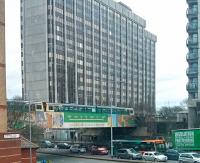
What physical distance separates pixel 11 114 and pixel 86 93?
7385 cm

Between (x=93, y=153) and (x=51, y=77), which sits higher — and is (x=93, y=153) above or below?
below

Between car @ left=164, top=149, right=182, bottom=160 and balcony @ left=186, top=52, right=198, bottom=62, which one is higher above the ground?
balcony @ left=186, top=52, right=198, bottom=62

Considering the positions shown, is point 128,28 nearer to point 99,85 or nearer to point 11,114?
point 99,85

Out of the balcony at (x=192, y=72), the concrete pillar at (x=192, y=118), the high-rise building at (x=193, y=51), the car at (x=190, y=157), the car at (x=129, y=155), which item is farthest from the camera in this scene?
the balcony at (x=192, y=72)

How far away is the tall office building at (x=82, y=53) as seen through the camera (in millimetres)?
132625

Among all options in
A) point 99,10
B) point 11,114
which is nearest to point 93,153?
point 11,114

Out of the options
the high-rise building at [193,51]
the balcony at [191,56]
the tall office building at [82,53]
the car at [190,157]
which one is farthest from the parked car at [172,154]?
the tall office building at [82,53]

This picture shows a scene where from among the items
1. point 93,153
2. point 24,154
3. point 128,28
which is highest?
point 128,28

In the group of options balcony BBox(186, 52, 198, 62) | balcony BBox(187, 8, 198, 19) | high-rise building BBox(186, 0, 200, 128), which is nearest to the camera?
high-rise building BBox(186, 0, 200, 128)

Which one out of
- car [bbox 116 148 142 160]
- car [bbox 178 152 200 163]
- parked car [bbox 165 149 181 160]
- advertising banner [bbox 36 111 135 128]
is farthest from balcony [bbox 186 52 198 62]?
car [bbox 178 152 200 163]

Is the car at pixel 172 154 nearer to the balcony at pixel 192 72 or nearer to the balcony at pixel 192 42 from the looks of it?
the balcony at pixel 192 72

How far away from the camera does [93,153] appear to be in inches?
2953

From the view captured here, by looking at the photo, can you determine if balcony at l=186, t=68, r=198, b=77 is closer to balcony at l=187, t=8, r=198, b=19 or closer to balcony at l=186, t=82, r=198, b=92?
balcony at l=186, t=82, r=198, b=92

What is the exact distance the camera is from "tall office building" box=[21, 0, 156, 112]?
435 ft
